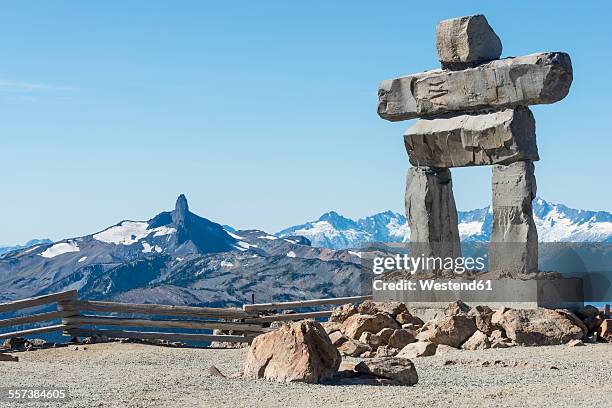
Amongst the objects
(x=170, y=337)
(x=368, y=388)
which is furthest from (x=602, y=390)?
(x=170, y=337)

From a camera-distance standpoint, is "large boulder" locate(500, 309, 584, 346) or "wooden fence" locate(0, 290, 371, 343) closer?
"large boulder" locate(500, 309, 584, 346)

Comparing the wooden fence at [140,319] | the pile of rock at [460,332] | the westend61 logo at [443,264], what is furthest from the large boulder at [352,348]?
the wooden fence at [140,319]

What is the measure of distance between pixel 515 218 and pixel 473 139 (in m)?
1.66

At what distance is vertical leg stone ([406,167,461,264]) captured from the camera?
834 inches

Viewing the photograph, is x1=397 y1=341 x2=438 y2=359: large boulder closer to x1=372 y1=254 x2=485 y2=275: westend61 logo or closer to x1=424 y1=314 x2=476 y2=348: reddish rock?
x1=424 y1=314 x2=476 y2=348: reddish rock

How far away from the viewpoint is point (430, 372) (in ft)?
48.9

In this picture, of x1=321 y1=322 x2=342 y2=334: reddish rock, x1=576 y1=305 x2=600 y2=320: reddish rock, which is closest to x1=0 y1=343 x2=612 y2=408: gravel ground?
x1=576 y1=305 x2=600 y2=320: reddish rock

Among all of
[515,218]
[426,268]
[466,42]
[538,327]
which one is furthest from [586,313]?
[466,42]

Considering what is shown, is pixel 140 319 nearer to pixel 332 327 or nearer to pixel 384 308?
pixel 332 327

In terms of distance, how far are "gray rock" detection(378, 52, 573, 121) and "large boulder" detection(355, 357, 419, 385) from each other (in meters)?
7.47

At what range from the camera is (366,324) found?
63.0ft

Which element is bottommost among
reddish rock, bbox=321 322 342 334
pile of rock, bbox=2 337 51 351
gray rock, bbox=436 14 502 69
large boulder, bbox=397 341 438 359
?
pile of rock, bbox=2 337 51 351

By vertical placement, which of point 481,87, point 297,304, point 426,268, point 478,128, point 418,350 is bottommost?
point 418,350

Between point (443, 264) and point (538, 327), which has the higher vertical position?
point (443, 264)
